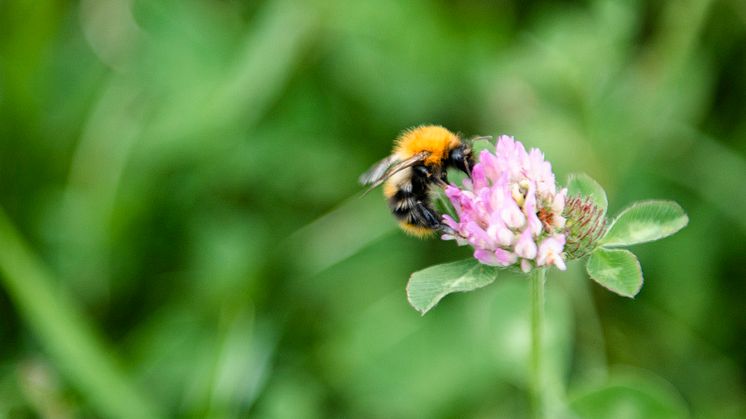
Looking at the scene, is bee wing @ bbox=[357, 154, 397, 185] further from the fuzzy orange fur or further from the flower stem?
the flower stem

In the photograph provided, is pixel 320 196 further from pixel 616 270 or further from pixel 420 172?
pixel 616 270

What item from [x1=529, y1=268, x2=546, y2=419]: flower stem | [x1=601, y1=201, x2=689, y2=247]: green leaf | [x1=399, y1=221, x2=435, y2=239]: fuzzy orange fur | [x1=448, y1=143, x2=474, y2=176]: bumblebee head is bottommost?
[x1=529, y1=268, x2=546, y2=419]: flower stem

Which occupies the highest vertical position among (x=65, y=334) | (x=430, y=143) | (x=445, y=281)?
(x=65, y=334)

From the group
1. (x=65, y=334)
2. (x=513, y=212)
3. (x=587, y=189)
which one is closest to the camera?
(x=513, y=212)

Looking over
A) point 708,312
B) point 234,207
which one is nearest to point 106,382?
point 234,207

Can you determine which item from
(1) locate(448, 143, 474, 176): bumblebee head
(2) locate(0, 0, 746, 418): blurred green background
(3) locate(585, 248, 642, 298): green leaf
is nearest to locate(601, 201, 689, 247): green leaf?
(3) locate(585, 248, 642, 298): green leaf

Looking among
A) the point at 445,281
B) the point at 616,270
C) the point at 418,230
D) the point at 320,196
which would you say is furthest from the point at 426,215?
the point at 320,196

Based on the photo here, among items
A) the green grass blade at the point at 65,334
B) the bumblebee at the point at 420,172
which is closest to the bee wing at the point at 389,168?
the bumblebee at the point at 420,172

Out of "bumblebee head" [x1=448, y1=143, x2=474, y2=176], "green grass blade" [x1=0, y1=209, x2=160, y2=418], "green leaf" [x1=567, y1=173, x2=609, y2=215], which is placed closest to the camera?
"green leaf" [x1=567, y1=173, x2=609, y2=215]
